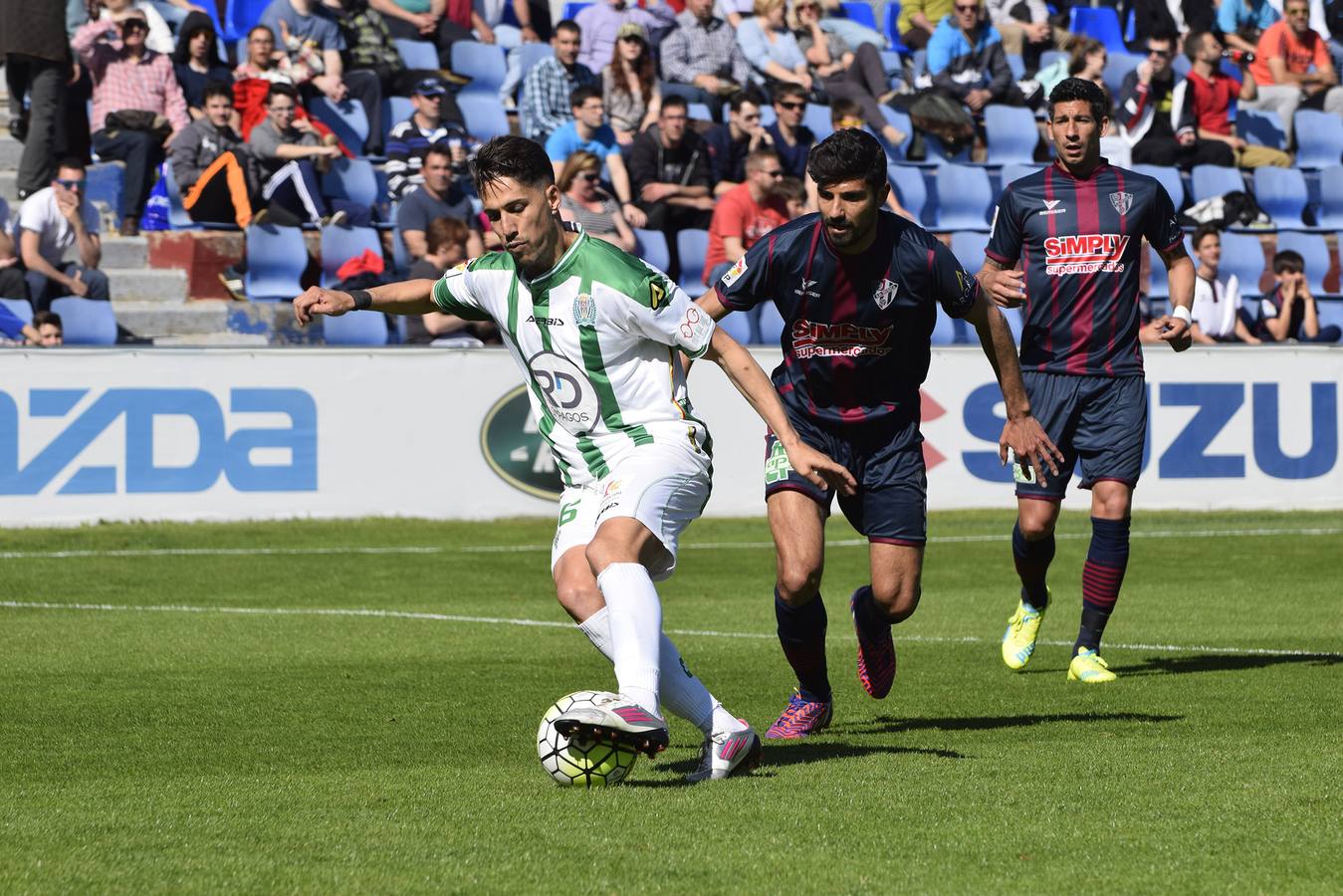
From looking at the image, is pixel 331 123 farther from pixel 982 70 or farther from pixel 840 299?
pixel 840 299

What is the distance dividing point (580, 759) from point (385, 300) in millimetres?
1561

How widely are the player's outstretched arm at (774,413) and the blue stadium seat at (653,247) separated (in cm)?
1146

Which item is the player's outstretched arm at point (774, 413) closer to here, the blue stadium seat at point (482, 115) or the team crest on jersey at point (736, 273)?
the team crest on jersey at point (736, 273)

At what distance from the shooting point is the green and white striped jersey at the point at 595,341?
5.34 metres

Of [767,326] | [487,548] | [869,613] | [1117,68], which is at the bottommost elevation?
[487,548]

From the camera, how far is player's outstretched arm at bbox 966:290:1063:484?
6121 mm

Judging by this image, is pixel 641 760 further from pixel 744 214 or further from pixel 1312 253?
pixel 1312 253

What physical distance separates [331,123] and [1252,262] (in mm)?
9363

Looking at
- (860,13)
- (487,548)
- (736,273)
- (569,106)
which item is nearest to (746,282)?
(736,273)

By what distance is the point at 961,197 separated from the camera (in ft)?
62.6

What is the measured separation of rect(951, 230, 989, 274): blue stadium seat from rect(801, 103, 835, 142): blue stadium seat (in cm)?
200

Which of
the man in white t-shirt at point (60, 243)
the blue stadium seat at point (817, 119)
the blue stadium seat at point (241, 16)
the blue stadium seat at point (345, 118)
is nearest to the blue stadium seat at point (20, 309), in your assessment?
the man in white t-shirt at point (60, 243)

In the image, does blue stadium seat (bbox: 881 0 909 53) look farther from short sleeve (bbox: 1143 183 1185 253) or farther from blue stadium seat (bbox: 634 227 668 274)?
short sleeve (bbox: 1143 183 1185 253)

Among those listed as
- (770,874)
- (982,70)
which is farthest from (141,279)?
(770,874)
